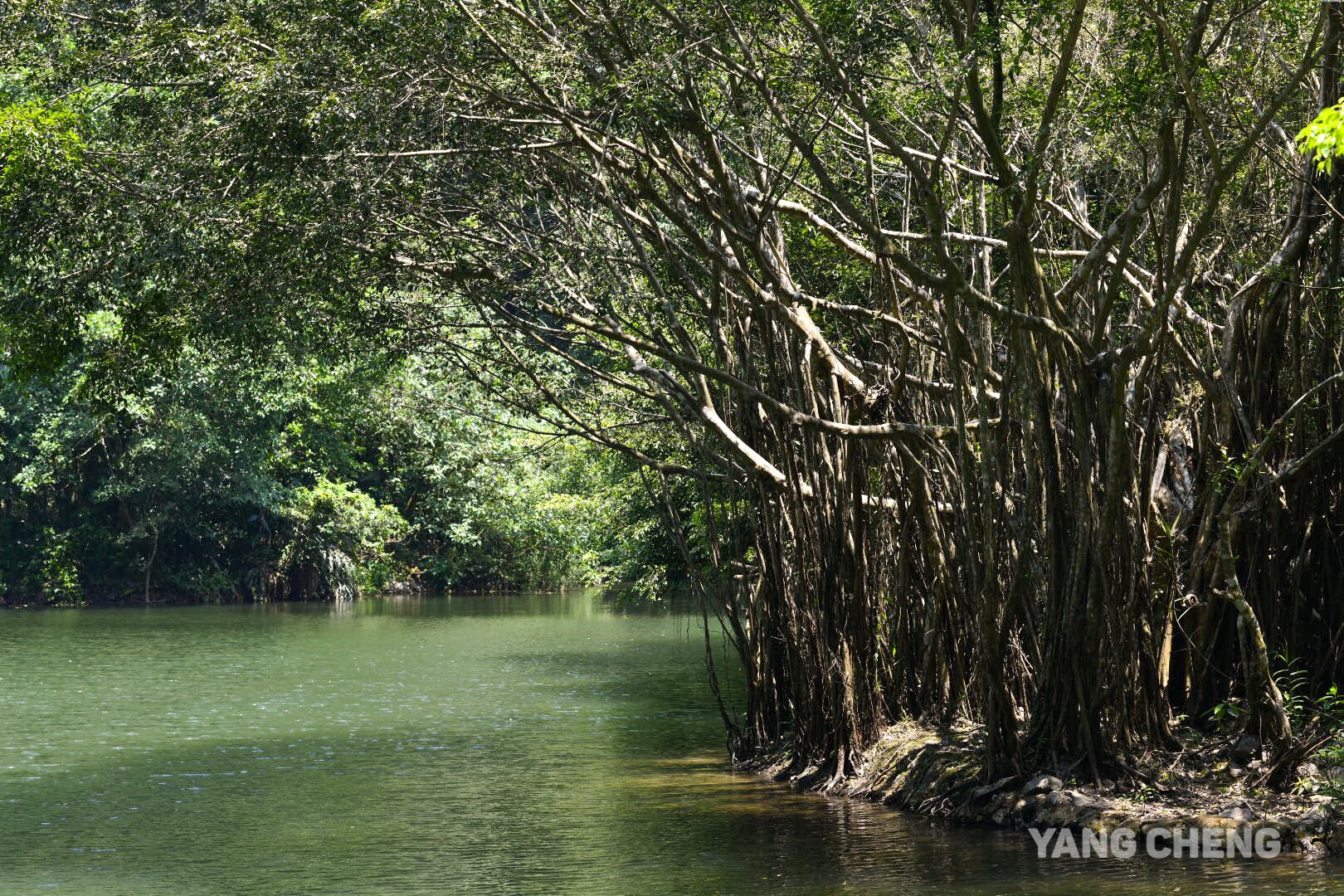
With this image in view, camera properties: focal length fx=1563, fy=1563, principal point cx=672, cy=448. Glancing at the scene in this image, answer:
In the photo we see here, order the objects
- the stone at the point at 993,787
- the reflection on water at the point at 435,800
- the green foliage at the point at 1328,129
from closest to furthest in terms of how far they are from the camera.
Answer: the green foliage at the point at 1328,129 < the reflection on water at the point at 435,800 < the stone at the point at 993,787

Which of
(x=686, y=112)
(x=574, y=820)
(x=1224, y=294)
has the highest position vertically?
(x=686, y=112)

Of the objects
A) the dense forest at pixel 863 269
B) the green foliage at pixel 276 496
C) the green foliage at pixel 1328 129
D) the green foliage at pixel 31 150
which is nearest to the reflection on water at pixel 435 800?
the dense forest at pixel 863 269

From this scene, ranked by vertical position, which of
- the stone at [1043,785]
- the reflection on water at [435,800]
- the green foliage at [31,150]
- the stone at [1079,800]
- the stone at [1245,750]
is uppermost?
the green foliage at [31,150]

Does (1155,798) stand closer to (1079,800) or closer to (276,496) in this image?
(1079,800)

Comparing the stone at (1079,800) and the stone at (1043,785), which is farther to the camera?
the stone at (1043,785)

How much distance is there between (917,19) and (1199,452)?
3.67 m

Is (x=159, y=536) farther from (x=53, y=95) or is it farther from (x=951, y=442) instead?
(x=951, y=442)

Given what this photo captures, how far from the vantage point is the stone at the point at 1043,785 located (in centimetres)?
1005

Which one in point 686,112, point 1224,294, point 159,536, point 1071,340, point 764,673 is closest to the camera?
point 1071,340

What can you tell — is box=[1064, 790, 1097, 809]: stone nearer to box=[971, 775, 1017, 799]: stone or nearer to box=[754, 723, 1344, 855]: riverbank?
box=[754, 723, 1344, 855]: riverbank

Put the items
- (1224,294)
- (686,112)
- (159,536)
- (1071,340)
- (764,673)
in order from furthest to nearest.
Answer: (159,536)
(764,673)
(1224,294)
(686,112)
(1071,340)

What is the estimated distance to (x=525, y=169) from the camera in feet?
43.7

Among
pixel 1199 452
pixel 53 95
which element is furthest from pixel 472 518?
pixel 1199 452

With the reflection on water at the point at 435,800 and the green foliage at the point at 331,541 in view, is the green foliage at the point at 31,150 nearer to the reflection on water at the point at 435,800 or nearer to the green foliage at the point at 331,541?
the reflection on water at the point at 435,800
